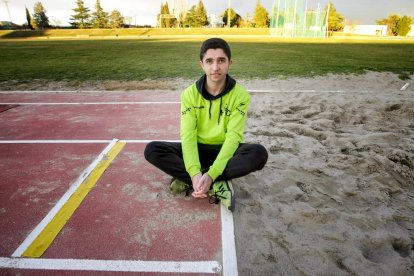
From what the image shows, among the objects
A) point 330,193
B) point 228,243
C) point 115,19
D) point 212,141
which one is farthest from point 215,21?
point 228,243

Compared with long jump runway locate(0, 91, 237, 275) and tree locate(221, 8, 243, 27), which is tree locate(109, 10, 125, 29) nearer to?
tree locate(221, 8, 243, 27)

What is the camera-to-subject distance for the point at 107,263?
1947mm

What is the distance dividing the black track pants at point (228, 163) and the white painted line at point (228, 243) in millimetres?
347

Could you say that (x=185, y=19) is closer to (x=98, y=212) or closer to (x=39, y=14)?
(x=39, y=14)

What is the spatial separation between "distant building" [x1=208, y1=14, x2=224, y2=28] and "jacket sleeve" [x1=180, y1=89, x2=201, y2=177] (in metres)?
68.7

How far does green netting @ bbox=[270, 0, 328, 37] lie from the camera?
31.5 meters

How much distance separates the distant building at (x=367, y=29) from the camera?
194ft

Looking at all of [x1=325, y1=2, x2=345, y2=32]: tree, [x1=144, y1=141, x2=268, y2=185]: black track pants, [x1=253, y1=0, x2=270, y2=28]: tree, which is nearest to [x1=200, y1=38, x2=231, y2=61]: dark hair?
[x1=144, y1=141, x2=268, y2=185]: black track pants

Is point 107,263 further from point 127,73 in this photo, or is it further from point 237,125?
point 127,73

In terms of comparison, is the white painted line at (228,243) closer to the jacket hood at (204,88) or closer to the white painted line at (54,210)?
the jacket hood at (204,88)

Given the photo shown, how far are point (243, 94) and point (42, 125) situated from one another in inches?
149

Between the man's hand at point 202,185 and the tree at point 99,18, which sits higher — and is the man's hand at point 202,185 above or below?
below

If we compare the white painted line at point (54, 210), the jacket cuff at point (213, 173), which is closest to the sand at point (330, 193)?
→ the jacket cuff at point (213, 173)

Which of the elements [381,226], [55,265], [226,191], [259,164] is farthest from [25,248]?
[381,226]
